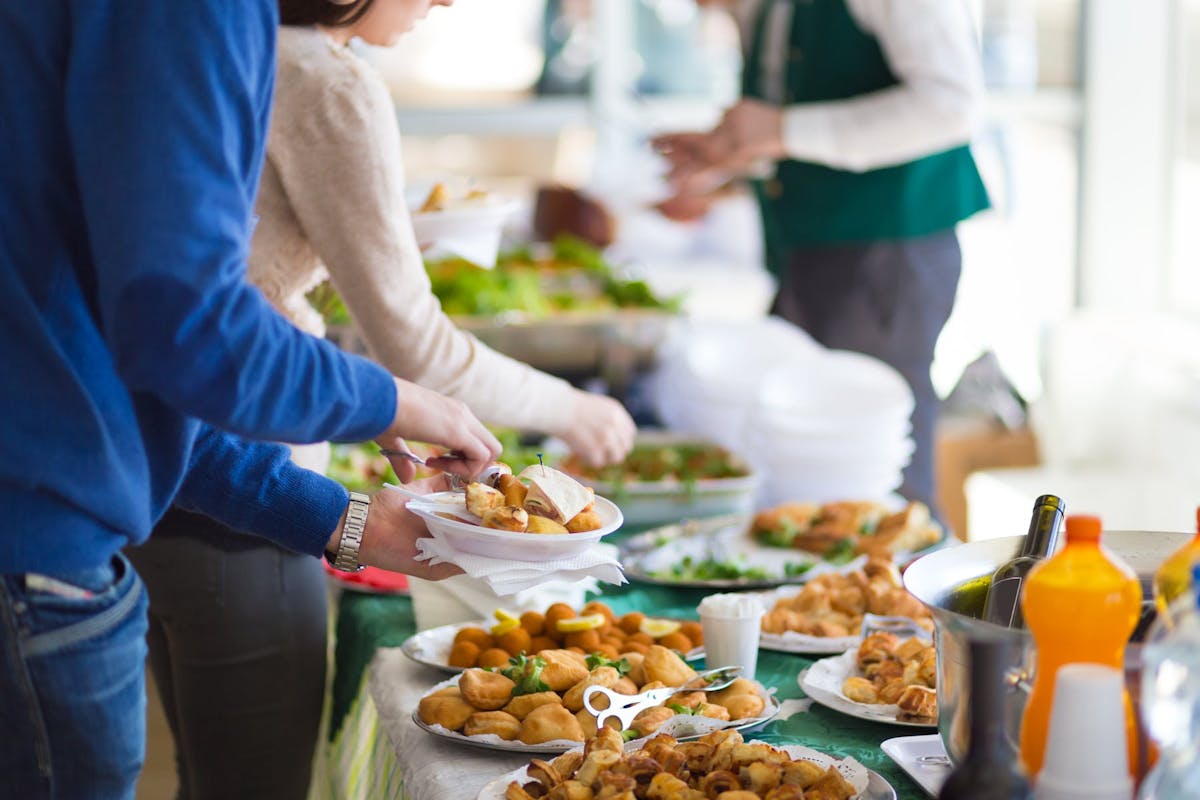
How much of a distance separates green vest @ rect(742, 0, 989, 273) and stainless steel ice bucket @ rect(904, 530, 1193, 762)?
1.49 m

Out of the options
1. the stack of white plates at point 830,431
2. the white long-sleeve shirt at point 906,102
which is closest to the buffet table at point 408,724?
the stack of white plates at point 830,431

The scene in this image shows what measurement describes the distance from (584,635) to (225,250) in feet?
2.12

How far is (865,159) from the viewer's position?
2.39m

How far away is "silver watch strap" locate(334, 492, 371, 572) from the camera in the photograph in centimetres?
122

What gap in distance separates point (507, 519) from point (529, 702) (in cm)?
17

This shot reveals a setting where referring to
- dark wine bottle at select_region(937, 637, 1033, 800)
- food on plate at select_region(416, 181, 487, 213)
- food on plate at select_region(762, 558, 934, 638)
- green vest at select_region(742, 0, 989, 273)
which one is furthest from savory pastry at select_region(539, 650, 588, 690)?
green vest at select_region(742, 0, 989, 273)

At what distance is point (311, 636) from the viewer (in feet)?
5.12

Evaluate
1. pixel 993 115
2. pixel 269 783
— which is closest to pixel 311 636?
pixel 269 783

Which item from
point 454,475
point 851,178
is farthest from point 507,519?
point 851,178

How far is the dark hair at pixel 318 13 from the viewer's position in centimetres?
127

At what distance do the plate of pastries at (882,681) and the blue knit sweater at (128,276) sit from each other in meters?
0.54

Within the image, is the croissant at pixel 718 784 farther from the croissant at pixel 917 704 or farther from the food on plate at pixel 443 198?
the food on plate at pixel 443 198

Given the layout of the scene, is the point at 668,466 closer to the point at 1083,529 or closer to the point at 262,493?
the point at 262,493

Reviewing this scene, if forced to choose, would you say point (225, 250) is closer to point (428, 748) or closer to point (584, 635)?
point (428, 748)
